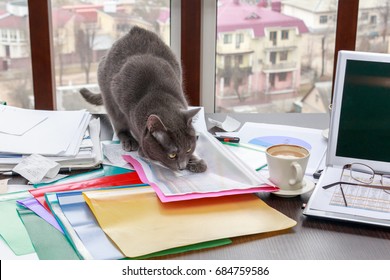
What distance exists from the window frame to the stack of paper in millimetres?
885

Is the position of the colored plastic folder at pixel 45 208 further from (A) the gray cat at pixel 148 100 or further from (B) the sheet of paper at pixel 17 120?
(B) the sheet of paper at pixel 17 120

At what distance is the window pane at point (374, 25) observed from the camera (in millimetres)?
2420

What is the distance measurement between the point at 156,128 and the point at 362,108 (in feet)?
1.62

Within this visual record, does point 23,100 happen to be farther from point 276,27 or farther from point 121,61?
point 276,27

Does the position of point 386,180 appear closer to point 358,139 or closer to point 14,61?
point 358,139

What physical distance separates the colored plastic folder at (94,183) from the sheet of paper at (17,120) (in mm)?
299

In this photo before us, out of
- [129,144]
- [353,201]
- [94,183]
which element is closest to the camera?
[353,201]

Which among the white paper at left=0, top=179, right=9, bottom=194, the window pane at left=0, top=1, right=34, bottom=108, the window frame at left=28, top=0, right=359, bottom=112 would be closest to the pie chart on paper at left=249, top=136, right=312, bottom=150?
the white paper at left=0, top=179, right=9, bottom=194

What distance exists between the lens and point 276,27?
2.50 meters

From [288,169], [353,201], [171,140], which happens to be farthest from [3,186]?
[353,201]

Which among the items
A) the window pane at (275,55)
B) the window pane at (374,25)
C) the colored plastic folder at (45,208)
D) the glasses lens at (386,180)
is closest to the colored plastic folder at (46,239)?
the colored plastic folder at (45,208)

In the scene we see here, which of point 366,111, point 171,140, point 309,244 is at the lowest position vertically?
point 309,244

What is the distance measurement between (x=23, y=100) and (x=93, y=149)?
130 centimetres

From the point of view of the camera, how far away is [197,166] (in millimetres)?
1301
